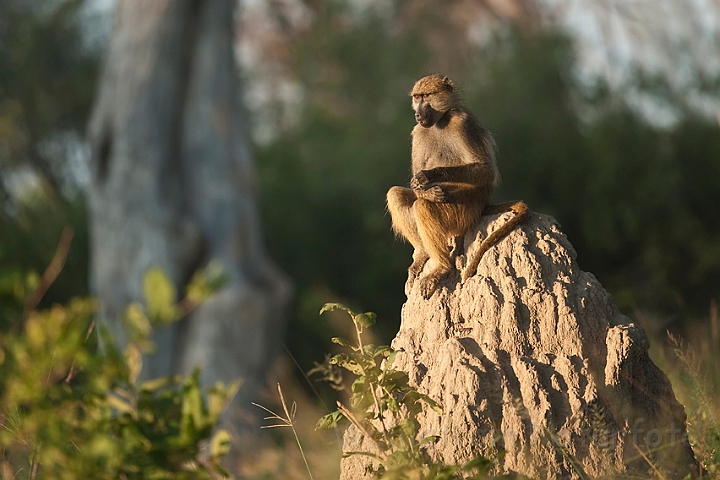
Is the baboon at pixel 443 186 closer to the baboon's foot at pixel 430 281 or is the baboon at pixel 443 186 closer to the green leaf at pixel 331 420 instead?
the baboon's foot at pixel 430 281

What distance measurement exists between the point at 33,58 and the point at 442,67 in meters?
12.2

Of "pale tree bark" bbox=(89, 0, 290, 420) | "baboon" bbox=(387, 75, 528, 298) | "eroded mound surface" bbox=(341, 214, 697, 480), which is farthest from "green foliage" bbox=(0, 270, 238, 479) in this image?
"pale tree bark" bbox=(89, 0, 290, 420)

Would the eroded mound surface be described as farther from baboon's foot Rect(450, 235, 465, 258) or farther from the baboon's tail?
baboon's foot Rect(450, 235, 465, 258)

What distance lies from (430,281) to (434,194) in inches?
21.6

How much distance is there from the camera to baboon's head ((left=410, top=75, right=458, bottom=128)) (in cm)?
575

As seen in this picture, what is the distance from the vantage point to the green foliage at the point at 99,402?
8.31 feet

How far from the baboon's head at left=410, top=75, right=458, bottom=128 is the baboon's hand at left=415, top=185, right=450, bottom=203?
0.54 metres

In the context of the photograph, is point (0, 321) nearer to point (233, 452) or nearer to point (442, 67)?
point (233, 452)

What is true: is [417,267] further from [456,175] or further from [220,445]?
[220,445]

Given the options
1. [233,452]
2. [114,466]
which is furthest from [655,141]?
[114,466]

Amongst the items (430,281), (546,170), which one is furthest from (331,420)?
(546,170)

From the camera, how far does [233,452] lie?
475 inches

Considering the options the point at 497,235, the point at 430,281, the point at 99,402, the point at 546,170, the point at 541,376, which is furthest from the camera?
the point at 546,170

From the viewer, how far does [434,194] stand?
5.34 metres
